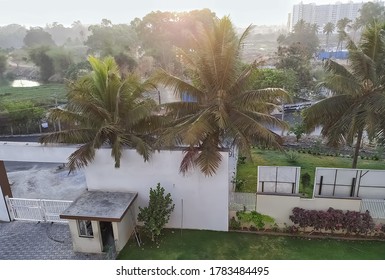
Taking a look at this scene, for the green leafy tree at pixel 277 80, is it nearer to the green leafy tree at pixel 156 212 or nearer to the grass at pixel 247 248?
the grass at pixel 247 248

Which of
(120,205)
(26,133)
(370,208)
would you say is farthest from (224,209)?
(26,133)

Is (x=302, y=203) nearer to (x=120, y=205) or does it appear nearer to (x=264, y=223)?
(x=264, y=223)

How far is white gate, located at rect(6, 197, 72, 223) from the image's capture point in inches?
438

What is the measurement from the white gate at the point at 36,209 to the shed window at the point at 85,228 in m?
1.67

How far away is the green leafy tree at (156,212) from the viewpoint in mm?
9805

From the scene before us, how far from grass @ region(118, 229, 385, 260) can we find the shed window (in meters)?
1.17

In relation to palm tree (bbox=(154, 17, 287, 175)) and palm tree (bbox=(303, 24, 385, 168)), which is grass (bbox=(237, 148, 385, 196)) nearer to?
palm tree (bbox=(303, 24, 385, 168))

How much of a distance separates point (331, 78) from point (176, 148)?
6085 millimetres

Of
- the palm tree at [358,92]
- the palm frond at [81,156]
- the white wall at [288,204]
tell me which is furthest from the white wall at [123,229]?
the palm tree at [358,92]

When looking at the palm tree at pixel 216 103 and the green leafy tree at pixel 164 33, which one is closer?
the palm tree at pixel 216 103

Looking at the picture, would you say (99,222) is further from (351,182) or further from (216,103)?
(351,182)

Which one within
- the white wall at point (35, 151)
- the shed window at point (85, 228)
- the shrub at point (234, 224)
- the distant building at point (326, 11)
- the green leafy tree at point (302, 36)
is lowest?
the shrub at point (234, 224)

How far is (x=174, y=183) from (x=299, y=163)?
8900 millimetres

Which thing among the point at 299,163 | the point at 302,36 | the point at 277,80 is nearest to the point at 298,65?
the point at 277,80
